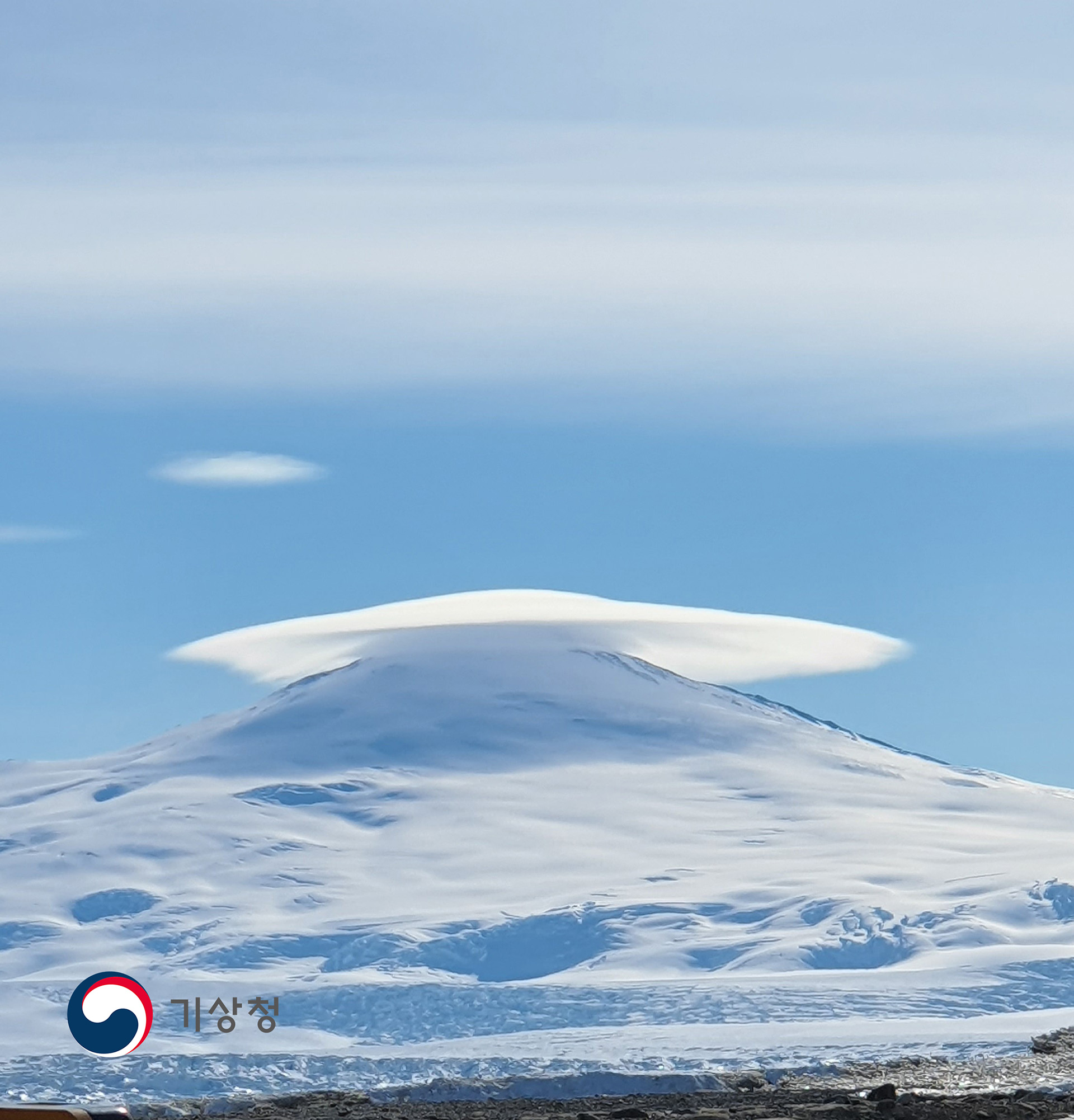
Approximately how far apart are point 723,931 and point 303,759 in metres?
64.0

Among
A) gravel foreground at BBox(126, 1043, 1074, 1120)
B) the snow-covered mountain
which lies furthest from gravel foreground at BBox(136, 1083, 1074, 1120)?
the snow-covered mountain

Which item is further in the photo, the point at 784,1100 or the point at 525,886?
the point at 525,886

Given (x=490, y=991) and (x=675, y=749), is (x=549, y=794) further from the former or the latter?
(x=490, y=991)

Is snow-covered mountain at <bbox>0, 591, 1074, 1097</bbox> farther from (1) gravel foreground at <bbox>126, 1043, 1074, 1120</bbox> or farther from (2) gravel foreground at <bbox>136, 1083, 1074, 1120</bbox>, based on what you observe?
(2) gravel foreground at <bbox>136, 1083, 1074, 1120</bbox>

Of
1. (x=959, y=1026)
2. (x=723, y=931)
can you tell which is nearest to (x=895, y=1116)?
(x=959, y=1026)

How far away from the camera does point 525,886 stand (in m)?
148

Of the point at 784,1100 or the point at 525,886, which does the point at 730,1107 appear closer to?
the point at 784,1100

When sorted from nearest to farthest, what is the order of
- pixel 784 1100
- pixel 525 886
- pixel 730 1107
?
pixel 730 1107, pixel 784 1100, pixel 525 886

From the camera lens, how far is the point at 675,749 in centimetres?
19238

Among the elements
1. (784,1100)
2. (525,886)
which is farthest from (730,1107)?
(525,886)

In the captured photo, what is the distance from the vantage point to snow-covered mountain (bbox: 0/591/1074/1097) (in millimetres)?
101062

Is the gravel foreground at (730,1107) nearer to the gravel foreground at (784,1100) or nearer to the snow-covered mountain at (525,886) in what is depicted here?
the gravel foreground at (784,1100)

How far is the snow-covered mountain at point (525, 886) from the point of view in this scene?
3979 inches

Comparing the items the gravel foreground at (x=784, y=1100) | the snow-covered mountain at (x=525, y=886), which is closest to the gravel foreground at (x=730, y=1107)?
the gravel foreground at (x=784, y=1100)
